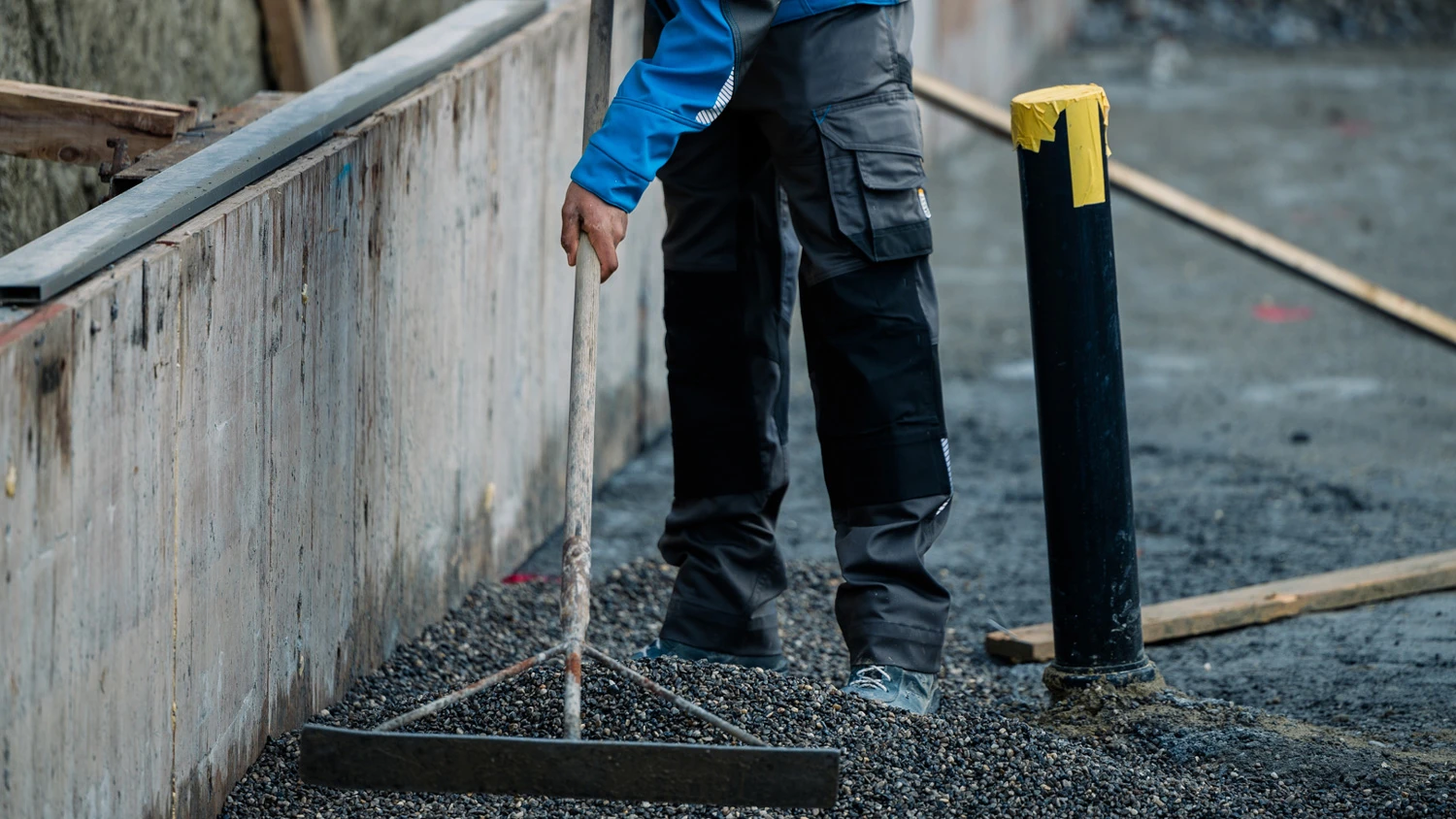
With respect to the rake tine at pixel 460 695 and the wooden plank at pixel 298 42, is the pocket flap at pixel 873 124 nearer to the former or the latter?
the rake tine at pixel 460 695

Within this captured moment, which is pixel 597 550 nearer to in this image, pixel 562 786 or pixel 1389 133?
pixel 562 786

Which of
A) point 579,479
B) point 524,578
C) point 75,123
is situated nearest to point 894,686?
point 579,479

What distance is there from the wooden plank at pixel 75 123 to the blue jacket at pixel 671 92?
1074 mm

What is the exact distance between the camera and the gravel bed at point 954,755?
8.83ft

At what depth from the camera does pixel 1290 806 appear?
2.79 meters

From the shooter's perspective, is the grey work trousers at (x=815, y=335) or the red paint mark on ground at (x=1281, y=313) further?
the red paint mark on ground at (x=1281, y=313)

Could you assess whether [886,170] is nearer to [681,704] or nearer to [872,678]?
[872,678]

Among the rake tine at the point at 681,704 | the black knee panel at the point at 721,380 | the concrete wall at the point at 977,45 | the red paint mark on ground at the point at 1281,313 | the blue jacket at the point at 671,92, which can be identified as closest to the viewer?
the rake tine at the point at 681,704

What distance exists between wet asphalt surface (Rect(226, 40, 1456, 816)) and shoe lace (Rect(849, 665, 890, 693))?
14cm

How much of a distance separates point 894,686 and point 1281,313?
458cm

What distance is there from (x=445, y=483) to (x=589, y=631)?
0.48 m

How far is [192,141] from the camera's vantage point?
332 centimetres

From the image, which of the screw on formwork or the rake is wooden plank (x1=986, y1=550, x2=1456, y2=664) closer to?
the rake

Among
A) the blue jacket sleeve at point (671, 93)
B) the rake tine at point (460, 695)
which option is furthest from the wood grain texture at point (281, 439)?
the blue jacket sleeve at point (671, 93)
